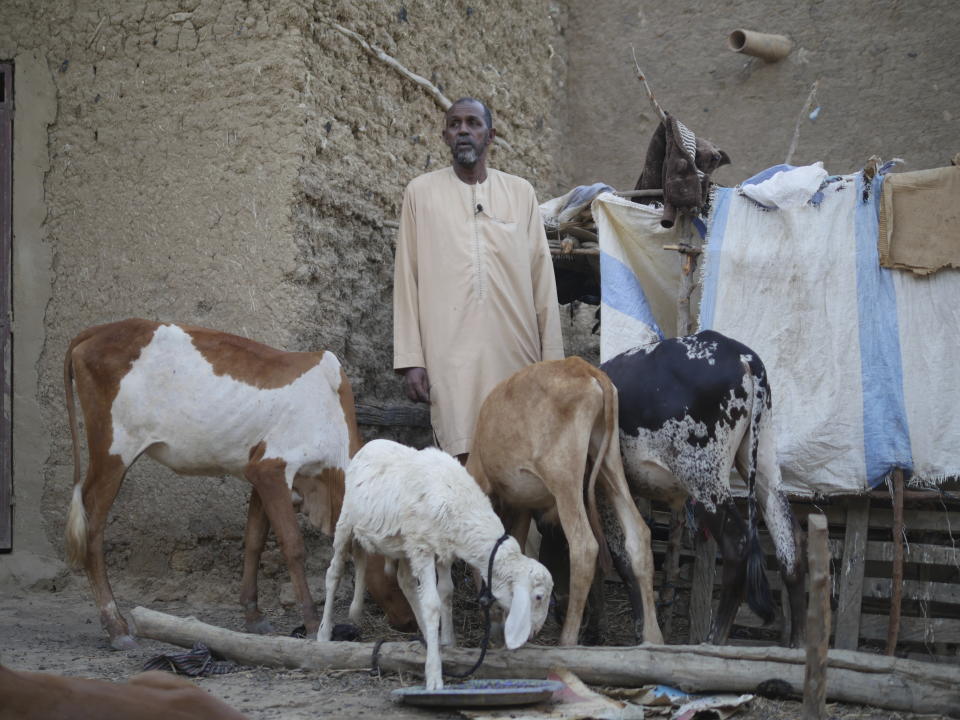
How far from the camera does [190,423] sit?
4730 millimetres

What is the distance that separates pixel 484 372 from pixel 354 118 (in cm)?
168

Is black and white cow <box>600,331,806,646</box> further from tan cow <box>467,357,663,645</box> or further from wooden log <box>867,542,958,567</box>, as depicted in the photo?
wooden log <box>867,542,958,567</box>

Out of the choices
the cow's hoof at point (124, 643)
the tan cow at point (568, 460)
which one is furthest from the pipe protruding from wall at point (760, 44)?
the cow's hoof at point (124, 643)

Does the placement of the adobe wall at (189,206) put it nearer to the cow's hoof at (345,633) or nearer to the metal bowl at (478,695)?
the cow's hoof at (345,633)

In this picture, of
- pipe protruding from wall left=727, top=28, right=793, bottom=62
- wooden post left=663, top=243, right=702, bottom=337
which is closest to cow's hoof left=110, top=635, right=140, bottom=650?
wooden post left=663, top=243, right=702, bottom=337

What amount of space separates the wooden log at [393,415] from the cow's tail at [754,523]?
2204mm

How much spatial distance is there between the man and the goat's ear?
4.81 feet

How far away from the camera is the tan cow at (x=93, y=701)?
6.79 feet

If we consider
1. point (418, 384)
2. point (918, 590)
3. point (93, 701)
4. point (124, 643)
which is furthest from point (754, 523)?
point (93, 701)

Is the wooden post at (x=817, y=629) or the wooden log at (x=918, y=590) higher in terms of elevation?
the wooden post at (x=817, y=629)

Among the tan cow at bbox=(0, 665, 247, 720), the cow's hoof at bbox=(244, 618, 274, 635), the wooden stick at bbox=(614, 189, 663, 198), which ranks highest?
the wooden stick at bbox=(614, 189, 663, 198)

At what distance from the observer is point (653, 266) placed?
5648 millimetres

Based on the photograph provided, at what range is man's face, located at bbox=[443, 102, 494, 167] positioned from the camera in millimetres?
5473

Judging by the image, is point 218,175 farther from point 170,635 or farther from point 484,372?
point 170,635
